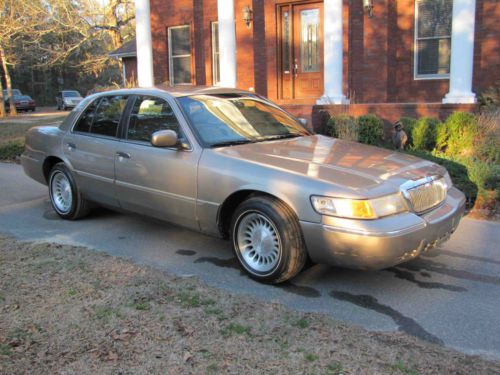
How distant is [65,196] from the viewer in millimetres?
6684

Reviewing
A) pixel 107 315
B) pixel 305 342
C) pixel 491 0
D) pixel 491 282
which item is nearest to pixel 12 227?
pixel 107 315

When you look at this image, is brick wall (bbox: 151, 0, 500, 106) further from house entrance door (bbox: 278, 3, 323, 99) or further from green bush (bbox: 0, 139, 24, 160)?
green bush (bbox: 0, 139, 24, 160)

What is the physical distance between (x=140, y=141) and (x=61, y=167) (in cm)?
162

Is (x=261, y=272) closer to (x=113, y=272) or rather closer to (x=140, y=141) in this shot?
(x=113, y=272)

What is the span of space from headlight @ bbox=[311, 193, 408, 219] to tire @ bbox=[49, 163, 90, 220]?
3.46 meters

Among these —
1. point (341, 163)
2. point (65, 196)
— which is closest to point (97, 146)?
point (65, 196)

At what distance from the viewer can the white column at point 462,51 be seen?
34.8 feet

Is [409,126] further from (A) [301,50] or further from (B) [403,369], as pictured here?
(B) [403,369]

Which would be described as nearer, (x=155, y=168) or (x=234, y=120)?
(x=155, y=168)

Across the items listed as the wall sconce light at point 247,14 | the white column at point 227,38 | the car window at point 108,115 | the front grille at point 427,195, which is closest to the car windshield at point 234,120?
the car window at point 108,115

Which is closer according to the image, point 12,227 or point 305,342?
point 305,342

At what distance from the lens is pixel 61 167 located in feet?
21.8

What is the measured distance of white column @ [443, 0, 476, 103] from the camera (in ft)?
34.8

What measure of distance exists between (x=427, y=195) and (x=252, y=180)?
146 cm
